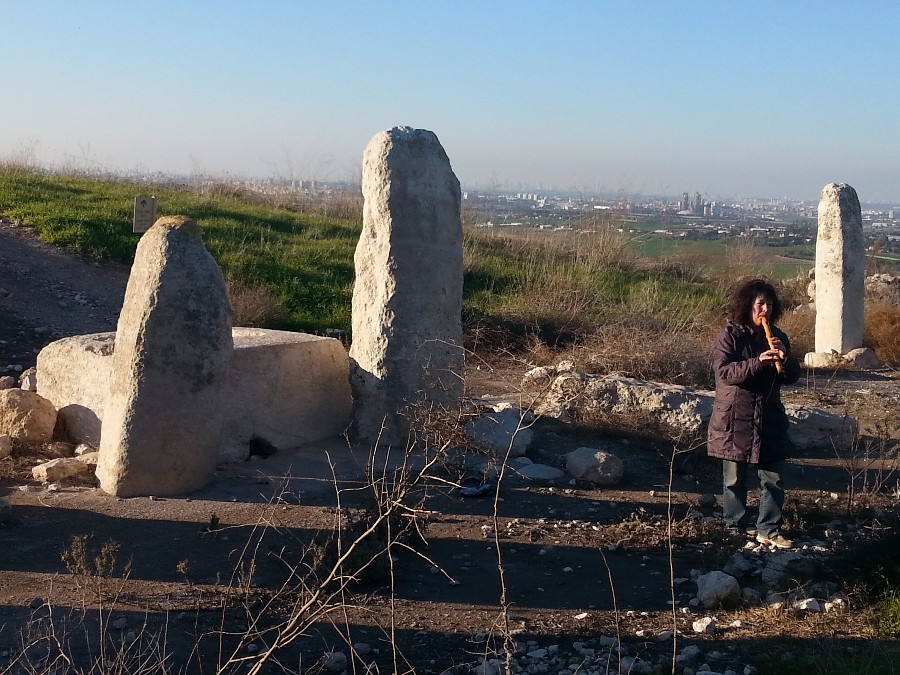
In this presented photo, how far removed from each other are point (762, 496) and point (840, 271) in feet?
24.5

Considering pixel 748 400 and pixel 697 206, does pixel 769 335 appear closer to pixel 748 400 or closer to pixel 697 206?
pixel 748 400

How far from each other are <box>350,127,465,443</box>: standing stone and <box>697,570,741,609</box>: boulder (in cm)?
301

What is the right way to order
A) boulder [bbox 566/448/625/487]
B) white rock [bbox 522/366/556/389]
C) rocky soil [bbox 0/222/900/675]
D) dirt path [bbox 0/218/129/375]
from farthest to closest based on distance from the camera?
dirt path [bbox 0/218/129/375], white rock [bbox 522/366/556/389], boulder [bbox 566/448/625/487], rocky soil [bbox 0/222/900/675]

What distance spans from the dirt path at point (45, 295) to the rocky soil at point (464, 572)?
432 centimetres

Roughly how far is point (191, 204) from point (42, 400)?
37.1 ft

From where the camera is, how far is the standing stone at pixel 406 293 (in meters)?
7.56

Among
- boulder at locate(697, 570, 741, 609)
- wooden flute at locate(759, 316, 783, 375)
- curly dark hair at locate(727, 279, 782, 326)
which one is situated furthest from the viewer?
curly dark hair at locate(727, 279, 782, 326)

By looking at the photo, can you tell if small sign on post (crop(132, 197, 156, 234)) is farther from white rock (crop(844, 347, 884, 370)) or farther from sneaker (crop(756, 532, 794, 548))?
white rock (crop(844, 347, 884, 370))

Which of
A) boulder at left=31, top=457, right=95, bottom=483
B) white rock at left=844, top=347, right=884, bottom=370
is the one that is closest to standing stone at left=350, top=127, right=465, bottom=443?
boulder at left=31, top=457, right=95, bottom=483

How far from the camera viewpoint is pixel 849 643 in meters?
4.39

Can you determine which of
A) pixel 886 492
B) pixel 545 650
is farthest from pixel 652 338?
pixel 545 650

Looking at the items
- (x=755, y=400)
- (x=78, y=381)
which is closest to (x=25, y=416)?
(x=78, y=381)

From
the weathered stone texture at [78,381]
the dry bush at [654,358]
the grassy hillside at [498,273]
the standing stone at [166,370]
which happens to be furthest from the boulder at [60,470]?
the dry bush at [654,358]

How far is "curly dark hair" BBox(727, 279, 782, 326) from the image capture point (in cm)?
589
